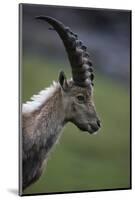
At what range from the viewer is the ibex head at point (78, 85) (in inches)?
235

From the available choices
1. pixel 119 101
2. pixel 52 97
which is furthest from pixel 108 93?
pixel 52 97

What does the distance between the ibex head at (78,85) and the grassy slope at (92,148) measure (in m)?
0.07

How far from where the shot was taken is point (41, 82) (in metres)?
5.90

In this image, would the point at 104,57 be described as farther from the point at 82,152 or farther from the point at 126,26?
the point at 82,152

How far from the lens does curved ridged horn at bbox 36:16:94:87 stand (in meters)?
5.96

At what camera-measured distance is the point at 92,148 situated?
6.14 m

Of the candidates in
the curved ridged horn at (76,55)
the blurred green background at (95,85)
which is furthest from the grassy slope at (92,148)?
the curved ridged horn at (76,55)

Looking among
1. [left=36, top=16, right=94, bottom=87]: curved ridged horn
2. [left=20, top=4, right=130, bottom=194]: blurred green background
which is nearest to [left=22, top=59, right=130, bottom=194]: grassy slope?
[left=20, top=4, right=130, bottom=194]: blurred green background

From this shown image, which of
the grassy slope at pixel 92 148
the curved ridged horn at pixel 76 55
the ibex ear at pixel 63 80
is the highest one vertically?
the curved ridged horn at pixel 76 55

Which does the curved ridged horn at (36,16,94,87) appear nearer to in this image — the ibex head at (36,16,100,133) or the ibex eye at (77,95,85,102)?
the ibex head at (36,16,100,133)

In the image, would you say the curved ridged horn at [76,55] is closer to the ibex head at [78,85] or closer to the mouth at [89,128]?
the ibex head at [78,85]

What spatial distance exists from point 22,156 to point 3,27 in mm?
1157

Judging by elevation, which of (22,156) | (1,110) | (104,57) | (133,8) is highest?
(133,8)

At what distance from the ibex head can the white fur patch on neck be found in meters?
0.08
